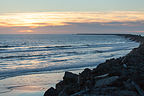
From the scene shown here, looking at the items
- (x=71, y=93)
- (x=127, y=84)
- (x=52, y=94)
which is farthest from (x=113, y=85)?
(x=52, y=94)

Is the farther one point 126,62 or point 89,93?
point 126,62

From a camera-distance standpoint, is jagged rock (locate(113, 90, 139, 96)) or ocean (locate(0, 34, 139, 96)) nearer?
jagged rock (locate(113, 90, 139, 96))

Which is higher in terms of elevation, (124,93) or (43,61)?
(43,61)

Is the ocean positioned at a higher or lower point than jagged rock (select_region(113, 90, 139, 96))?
higher

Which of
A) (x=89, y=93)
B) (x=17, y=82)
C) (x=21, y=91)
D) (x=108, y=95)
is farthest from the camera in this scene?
(x=17, y=82)

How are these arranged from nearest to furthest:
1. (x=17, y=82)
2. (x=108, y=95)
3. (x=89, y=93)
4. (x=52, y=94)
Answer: (x=108, y=95) → (x=89, y=93) → (x=52, y=94) → (x=17, y=82)

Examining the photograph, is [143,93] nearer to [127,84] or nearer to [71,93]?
[127,84]

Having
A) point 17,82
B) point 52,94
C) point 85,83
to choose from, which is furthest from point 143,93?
point 17,82

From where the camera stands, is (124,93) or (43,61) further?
(43,61)

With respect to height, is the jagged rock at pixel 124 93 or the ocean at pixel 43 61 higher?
the ocean at pixel 43 61

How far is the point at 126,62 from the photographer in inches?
367

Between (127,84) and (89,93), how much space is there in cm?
101

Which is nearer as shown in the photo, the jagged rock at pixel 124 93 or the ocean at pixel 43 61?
the jagged rock at pixel 124 93

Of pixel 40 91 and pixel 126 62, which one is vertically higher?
pixel 126 62
